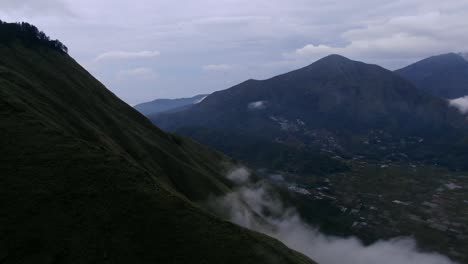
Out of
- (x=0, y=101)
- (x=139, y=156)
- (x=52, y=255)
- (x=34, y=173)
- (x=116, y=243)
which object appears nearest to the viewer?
(x=52, y=255)

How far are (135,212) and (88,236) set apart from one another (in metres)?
11.8

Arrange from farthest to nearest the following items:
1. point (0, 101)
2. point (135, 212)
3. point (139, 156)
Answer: point (139, 156)
point (0, 101)
point (135, 212)

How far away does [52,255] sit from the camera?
263 feet

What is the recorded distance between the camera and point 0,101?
127 meters

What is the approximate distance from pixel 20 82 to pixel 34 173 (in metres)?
85.1

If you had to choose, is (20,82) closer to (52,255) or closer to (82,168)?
(82,168)

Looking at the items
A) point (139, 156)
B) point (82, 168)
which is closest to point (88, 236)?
point (82, 168)

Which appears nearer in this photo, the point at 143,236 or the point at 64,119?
the point at 143,236

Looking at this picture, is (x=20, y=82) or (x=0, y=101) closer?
(x=0, y=101)

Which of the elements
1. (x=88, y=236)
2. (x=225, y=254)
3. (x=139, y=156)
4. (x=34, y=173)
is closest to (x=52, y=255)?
(x=88, y=236)

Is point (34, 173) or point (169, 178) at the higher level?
point (34, 173)

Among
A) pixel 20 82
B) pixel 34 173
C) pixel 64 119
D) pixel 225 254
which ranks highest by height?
pixel 20 82

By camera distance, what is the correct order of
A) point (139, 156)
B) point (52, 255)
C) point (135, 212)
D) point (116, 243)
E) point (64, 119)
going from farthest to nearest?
point (139, 156), point (64, 119), point (135, 212), point (116, 243), point (52, 255)

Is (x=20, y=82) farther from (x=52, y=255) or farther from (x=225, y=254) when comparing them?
(x=225, y=254)
